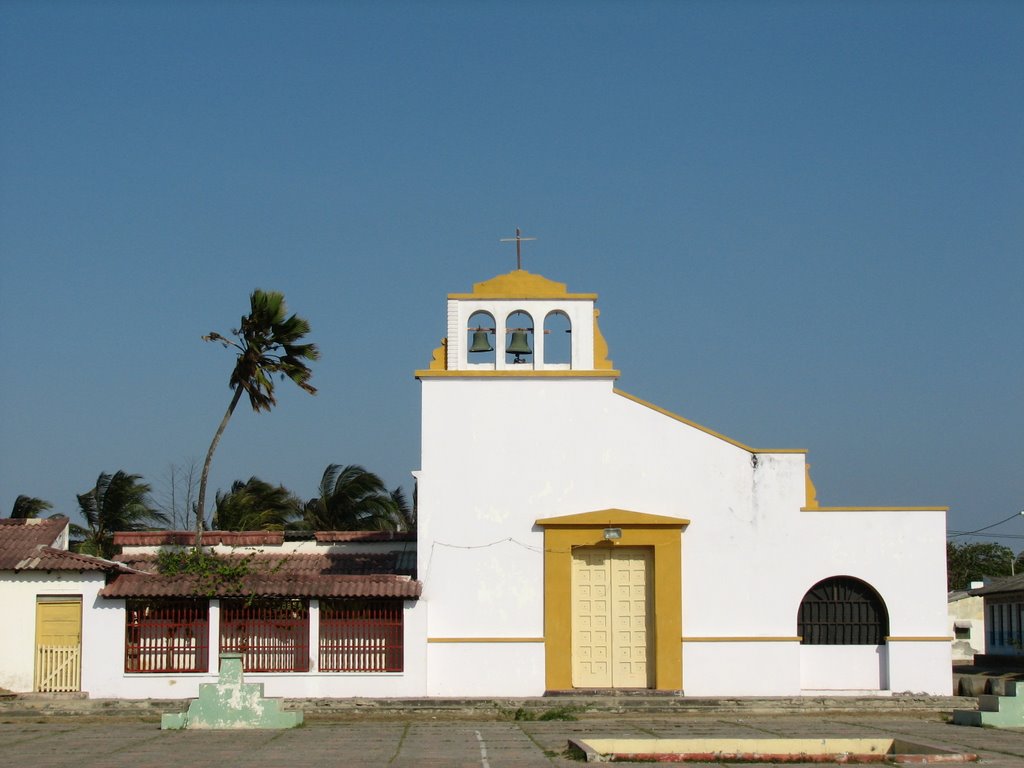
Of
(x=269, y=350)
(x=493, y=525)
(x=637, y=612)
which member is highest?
(x=269, y=350)

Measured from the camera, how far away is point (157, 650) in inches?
925

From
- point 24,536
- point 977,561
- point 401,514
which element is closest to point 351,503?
point 401,514

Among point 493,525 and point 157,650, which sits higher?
point 493,525

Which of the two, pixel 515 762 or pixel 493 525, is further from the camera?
pixel 493 525

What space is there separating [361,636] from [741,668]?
6613mm

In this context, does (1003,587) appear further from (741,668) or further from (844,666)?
(741,668)

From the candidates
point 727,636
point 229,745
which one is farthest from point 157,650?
point 727,636

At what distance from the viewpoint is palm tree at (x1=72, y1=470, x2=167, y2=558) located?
3906cm

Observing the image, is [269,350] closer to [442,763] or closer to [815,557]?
[815,557]

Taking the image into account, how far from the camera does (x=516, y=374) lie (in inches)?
950

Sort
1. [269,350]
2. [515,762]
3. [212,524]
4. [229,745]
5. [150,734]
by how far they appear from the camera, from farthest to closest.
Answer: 1. [212,524]
2. [269,350]
3. [150,734]
4. [229,745]
5. [515,762]

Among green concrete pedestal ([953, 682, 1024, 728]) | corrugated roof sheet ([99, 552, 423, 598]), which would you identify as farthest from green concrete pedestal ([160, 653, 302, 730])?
green concrete pedestal ([953, 682, 1024, 728])

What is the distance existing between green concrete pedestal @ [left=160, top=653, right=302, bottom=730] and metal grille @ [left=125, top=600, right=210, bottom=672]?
335 cm

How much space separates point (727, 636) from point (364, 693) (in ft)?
20.8
